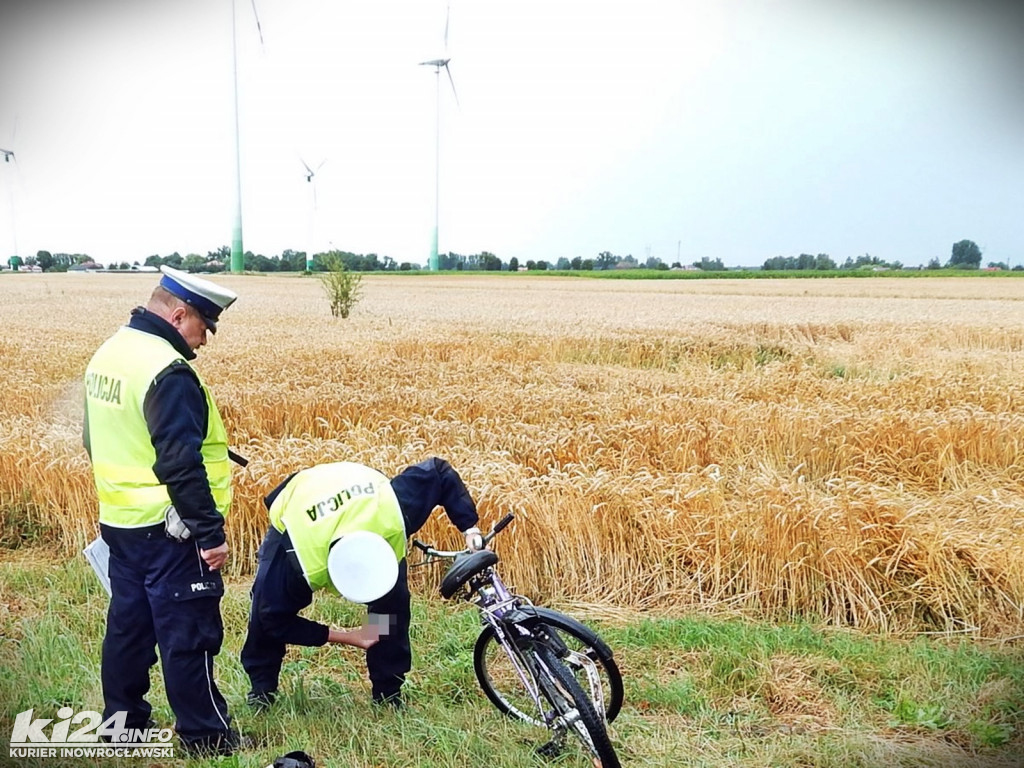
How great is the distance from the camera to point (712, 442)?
7.76 meters

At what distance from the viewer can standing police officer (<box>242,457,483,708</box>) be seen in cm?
305

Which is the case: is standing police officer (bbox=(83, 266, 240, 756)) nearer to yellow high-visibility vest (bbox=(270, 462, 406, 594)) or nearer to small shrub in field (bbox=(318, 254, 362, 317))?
yellow high-visibility vest (bbox=(270, 462, 406, 594))

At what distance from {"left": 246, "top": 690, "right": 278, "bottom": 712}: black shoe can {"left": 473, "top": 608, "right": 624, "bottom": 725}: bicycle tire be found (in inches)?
43.9

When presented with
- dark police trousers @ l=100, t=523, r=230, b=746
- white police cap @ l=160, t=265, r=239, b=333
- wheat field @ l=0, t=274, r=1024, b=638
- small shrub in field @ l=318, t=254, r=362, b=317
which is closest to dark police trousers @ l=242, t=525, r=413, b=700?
dark police trousers @ l=100, t=523, r=230, b=746

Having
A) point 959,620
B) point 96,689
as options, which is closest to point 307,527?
point 96,689

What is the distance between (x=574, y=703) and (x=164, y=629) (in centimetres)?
189

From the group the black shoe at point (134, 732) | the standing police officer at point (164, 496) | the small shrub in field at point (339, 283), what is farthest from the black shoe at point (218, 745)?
the small shrub in field at point (339, 283)

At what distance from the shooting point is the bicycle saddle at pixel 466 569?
120 inches

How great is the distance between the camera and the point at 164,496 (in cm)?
316

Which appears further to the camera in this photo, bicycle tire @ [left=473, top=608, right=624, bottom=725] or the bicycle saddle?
bicycle tire @ [left=473, top=608, right=624, bottom=725]

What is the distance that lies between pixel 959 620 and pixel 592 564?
8.26 ft

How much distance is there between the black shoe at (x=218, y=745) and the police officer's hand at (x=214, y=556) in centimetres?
90

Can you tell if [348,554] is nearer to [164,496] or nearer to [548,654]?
[164,496]

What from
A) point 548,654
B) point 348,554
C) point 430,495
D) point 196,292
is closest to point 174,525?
point 348,554
